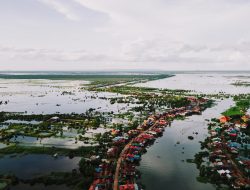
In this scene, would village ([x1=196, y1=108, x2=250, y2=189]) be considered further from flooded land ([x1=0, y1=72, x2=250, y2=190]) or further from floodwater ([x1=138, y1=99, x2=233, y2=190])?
floodwater ([x1=138, y1=99, x2=233, y2=190])

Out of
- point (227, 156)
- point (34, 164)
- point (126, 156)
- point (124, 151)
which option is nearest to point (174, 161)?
point (126, 156)

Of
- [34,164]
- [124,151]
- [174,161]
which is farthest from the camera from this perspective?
[124,151]

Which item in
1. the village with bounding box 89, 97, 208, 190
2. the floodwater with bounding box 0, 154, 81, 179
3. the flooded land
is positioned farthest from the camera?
the floodwater with bounding box 0, 154, 81, 179

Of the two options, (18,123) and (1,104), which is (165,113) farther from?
(1,104)

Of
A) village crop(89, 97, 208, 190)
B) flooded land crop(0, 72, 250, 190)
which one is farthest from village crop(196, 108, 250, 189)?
village crop(89, 97, 208, 190)

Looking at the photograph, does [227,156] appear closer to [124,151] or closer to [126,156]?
[126,156]

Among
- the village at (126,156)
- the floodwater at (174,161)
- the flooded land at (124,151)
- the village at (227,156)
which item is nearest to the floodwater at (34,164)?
the flooded land at (124,151)

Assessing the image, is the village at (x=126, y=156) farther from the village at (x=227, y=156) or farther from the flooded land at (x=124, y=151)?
the village at (x=227, y=156)

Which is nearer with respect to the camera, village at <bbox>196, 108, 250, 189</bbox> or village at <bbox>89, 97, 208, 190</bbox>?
village at <bbox>89, 97, 208, 190</bbox>
